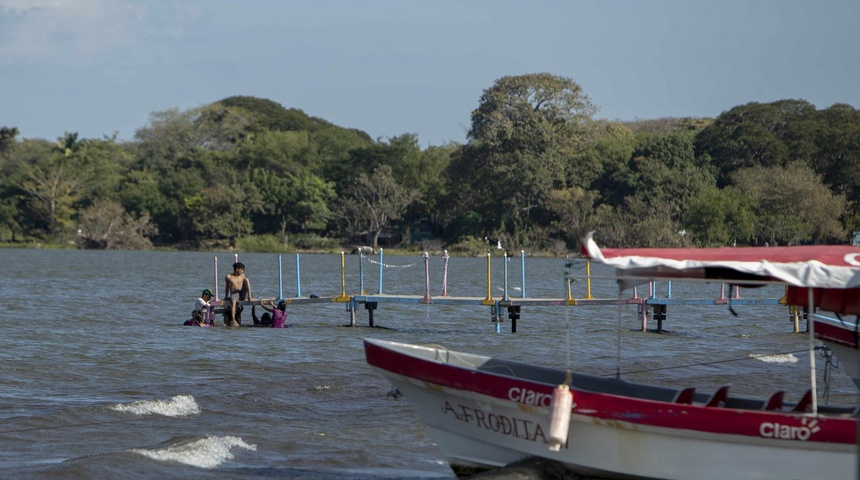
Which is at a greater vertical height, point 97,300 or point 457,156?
point 457,156

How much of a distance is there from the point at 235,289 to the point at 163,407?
419 inches

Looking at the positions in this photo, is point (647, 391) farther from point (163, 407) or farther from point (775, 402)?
point (163, 407)

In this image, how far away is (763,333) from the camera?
2845 centimetres

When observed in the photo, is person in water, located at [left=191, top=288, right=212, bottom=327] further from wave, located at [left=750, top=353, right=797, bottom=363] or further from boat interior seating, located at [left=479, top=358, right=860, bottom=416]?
boat interior seating, located at [left=479, top=358, right=860, bottom=416]

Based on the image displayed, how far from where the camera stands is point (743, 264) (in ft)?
32.0

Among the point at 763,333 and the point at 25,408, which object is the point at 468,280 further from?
the point at 25,408

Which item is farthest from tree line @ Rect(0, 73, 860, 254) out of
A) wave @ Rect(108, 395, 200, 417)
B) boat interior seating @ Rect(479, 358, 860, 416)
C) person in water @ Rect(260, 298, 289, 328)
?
boat interior seating @ Rect(479, 358, 860, 416)

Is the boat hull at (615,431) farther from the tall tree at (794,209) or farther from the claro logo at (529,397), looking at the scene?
the tall tree at (794,209)

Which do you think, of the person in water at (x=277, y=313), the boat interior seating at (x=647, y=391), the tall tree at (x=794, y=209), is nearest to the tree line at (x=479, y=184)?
the tall tree at (x=794, y=209)

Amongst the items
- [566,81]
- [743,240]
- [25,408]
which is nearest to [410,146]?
[566,81]

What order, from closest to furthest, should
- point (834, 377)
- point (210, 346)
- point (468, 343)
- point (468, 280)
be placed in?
point (834, 377)
point (210, 346)
point (468, 343)
point (468, 280)

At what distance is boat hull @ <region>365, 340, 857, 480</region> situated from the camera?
31.5 ft

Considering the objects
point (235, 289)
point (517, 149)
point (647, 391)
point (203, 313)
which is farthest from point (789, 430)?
point (517, 149)

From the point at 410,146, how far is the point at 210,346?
6566 cm
